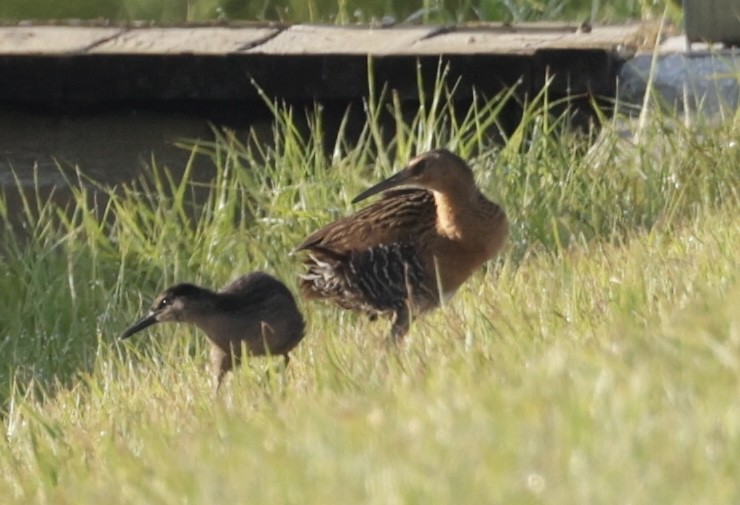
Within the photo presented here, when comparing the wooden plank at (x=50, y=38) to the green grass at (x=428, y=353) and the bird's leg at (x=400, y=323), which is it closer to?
the green grass at (x=428, y=353)

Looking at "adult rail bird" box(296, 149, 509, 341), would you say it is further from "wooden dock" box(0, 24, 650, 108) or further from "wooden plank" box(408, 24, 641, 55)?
"wooden plank" box(408, 24, 641, 55)

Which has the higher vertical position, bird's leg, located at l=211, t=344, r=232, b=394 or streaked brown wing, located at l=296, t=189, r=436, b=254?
streaked brown wing, located at l=296, t=189, r=436, b=254

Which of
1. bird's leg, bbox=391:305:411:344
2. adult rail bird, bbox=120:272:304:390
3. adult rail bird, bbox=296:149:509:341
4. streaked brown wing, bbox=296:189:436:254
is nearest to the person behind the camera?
bird's leg, bbox=391:305:411:344

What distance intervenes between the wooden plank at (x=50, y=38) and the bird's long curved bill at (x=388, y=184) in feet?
10.3

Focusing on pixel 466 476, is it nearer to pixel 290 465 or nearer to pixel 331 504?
pixel 331 504

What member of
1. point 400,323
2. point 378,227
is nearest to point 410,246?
point 378,227

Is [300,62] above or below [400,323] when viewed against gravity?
above

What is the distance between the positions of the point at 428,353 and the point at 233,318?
1571 mm

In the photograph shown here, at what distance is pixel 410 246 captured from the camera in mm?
7301

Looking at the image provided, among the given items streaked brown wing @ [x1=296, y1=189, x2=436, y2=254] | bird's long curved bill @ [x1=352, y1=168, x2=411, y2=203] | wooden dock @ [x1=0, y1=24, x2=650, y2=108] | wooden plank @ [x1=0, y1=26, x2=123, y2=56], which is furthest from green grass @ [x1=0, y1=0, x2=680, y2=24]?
bird's long curved bill @ [x1=352, y1=168, x2=411, y2=203]

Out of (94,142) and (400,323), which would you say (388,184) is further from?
(94,142)

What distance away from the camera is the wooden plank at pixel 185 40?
390 inches

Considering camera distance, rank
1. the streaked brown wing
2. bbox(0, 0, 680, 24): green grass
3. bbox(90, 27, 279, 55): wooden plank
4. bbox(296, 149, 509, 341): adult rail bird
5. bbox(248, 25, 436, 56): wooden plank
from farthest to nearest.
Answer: bbox(0, 0, 680, 24): green grass
bbox(90, 27, 279, 55): wooden plank
bbox(248, 25, 436, 56): wooden plank
the streaked brown wing
bbox(296, 149, 509, 341): adult rail bird

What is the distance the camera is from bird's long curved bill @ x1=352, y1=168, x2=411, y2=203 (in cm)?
739
